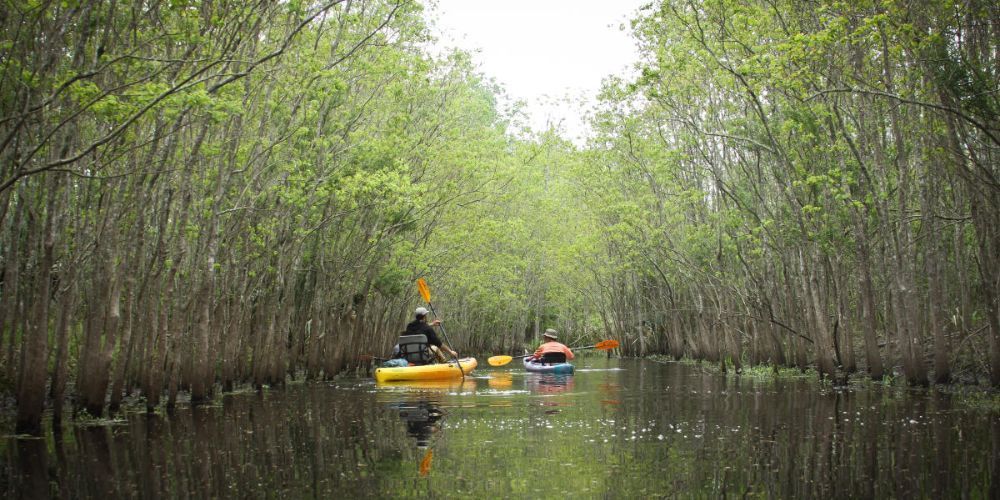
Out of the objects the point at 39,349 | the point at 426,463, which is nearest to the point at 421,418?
the point at 426,463

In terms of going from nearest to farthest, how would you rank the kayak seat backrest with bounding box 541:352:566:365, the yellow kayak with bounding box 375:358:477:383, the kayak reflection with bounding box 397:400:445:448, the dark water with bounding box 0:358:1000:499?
1. the dark water with bounding box 0:358:1000:499
2. the kayak reflection with bounding box 397:400:445:448
3. the yellow kayak with bounding box 375:358:477:383
4. the kayak seat backrest with bounding box 541:352:566:365

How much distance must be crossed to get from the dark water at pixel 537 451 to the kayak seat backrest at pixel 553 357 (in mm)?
11709

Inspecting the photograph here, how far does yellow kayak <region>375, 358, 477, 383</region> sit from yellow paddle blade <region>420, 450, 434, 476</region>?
13602 mm

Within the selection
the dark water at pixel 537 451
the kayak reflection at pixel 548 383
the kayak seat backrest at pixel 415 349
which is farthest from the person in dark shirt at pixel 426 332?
the dark water at pixel 537 451

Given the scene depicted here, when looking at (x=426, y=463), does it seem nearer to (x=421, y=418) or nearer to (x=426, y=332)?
(x=421, y=418)

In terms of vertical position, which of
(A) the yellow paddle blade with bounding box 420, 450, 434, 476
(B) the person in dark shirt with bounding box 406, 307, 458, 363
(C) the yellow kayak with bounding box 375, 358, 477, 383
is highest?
(B) the person in dark shirt with bounding box 406, 307, 458, 363

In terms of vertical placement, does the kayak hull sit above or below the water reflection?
above

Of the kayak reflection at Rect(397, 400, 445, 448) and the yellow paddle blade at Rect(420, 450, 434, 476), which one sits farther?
the kayak reflection at Rect(397, 400, 445, 448)

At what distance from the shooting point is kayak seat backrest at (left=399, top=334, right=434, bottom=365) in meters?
25.5

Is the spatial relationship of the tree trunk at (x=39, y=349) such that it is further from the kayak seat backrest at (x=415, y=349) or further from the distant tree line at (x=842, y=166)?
the kayak seat backrest at (x=415, y=349)

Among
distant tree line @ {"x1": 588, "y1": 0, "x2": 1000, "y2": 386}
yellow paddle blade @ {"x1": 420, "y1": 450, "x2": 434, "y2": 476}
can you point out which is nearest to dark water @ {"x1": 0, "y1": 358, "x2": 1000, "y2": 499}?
yellow paddle blade @ {"x1": 420, "y1": 450, "x2": 434, "y2": 476}

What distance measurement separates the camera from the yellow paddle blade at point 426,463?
352 inches

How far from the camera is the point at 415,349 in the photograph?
83.9ft

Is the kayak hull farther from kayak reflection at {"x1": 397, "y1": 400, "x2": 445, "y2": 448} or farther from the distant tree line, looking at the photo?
kayak reflection at {"x1": 397, "y1": 400, "x2": 445, "y2": 448}
